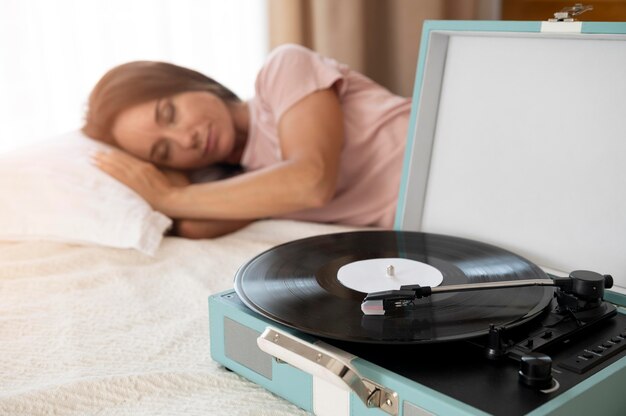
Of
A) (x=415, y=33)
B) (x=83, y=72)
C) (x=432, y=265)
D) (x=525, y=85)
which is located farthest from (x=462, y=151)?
(x=83, y=72)

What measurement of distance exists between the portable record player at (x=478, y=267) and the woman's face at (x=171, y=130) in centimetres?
63

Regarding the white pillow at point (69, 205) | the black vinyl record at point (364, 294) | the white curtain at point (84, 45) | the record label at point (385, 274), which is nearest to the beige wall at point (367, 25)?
the white curtain at point (84, 45)

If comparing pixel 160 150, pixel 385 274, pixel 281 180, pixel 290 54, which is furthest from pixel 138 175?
pixel 385 274

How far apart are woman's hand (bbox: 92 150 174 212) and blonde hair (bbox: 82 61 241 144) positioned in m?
0.08

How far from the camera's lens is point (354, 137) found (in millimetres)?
1748

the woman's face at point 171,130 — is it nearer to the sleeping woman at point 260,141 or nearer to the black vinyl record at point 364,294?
the sleeping woman at point 260,141

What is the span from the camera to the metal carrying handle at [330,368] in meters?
0.77

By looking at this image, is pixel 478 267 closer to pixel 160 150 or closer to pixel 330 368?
pixel 330 368

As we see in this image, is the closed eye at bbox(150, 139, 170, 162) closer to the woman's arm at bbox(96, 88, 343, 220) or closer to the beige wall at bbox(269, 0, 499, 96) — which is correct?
the woman's arm at bbox(96, 88, 343, 220)

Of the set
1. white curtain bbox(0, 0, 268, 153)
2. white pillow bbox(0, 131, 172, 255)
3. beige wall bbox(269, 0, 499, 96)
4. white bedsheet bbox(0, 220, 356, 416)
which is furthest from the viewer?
beige wall bbox(269, 0, 499, 96)

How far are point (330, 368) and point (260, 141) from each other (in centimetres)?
110

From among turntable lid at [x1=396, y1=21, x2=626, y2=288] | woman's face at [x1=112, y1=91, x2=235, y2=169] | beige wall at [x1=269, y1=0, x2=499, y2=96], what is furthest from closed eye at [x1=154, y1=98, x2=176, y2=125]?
turntable lid at [x1=396, y1=21, x2=626, y2=288]

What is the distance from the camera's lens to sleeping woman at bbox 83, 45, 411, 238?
5.41 feet

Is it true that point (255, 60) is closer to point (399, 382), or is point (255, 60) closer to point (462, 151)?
point (462, 151)
